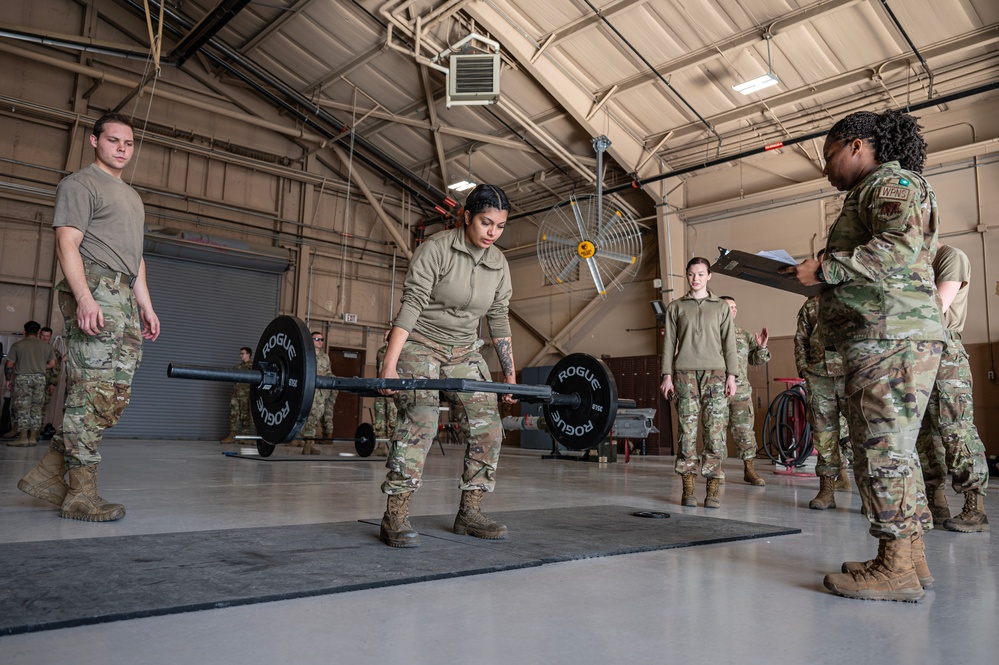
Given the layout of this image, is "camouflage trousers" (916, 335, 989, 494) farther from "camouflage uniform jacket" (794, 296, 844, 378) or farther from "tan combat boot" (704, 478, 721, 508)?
"tan combat boot" (704, 478, 721, 508)

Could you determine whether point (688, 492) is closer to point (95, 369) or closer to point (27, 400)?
point (95, 369)

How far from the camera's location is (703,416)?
4.22 metres

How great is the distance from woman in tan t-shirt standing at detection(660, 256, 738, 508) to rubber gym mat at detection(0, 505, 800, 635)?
1038mm

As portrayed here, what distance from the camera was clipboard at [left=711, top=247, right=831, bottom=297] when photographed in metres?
2.07

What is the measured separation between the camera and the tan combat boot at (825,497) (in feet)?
13.3

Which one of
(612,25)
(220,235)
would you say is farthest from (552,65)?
(220,235)

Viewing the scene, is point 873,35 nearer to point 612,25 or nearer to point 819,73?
point 819,73

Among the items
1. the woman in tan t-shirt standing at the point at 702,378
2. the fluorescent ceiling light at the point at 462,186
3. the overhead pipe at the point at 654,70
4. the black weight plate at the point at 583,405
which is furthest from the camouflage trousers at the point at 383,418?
the black weight plate at the point at 583,405

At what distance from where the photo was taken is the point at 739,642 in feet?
4.81

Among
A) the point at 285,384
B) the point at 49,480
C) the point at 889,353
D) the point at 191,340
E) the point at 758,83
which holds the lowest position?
the point at 49,480

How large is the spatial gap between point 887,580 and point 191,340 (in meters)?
11.7

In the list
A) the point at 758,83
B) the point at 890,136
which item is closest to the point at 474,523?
the point at 890,136

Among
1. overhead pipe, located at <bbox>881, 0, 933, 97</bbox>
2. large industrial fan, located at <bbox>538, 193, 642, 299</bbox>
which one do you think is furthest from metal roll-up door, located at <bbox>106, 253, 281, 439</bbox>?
overhead pipe, located at <bbox>881, 0, 933, 97</bbox>

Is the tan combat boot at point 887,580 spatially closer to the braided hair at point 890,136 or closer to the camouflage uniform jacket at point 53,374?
the braided hair at point 890,136
